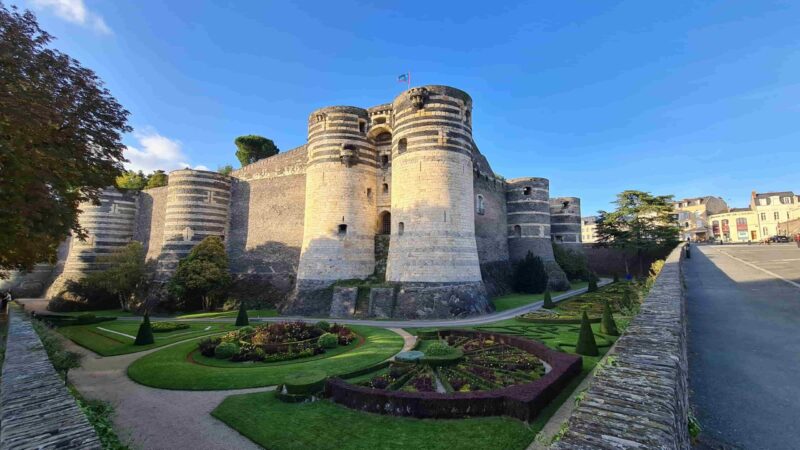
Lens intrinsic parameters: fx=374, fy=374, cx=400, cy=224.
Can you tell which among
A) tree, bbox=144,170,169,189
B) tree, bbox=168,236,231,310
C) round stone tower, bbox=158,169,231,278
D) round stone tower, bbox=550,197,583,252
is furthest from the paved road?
tree, bbox=144,170,169,189

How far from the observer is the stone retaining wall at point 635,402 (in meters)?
3.24

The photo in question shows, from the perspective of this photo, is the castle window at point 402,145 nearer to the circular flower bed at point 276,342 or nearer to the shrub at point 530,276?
the circular flower bed at point 276,342

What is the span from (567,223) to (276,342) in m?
38.7

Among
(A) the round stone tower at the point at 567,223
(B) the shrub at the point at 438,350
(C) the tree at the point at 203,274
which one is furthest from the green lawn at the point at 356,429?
(A) the round stone tower at the point at 567,223

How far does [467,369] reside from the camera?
38.9 ft

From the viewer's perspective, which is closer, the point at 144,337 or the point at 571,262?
the point at 144,337

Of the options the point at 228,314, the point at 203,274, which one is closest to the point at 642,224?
the point at 228,314

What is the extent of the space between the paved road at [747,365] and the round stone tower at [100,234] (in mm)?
42852

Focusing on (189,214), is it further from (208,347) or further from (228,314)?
(208,347)

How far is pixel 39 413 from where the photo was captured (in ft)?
15.6

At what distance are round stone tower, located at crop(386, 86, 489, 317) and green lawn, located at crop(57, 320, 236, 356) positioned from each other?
11.4m

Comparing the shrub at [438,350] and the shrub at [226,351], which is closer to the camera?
the shrub at [438,350]

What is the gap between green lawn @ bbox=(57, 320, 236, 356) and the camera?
686 inches

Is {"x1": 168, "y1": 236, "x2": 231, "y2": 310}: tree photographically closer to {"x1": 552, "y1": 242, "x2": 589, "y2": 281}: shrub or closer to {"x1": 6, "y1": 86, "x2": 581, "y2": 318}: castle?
{"x1": 6, "y1": 86, "x2": 581, "y2": 318}: castle
